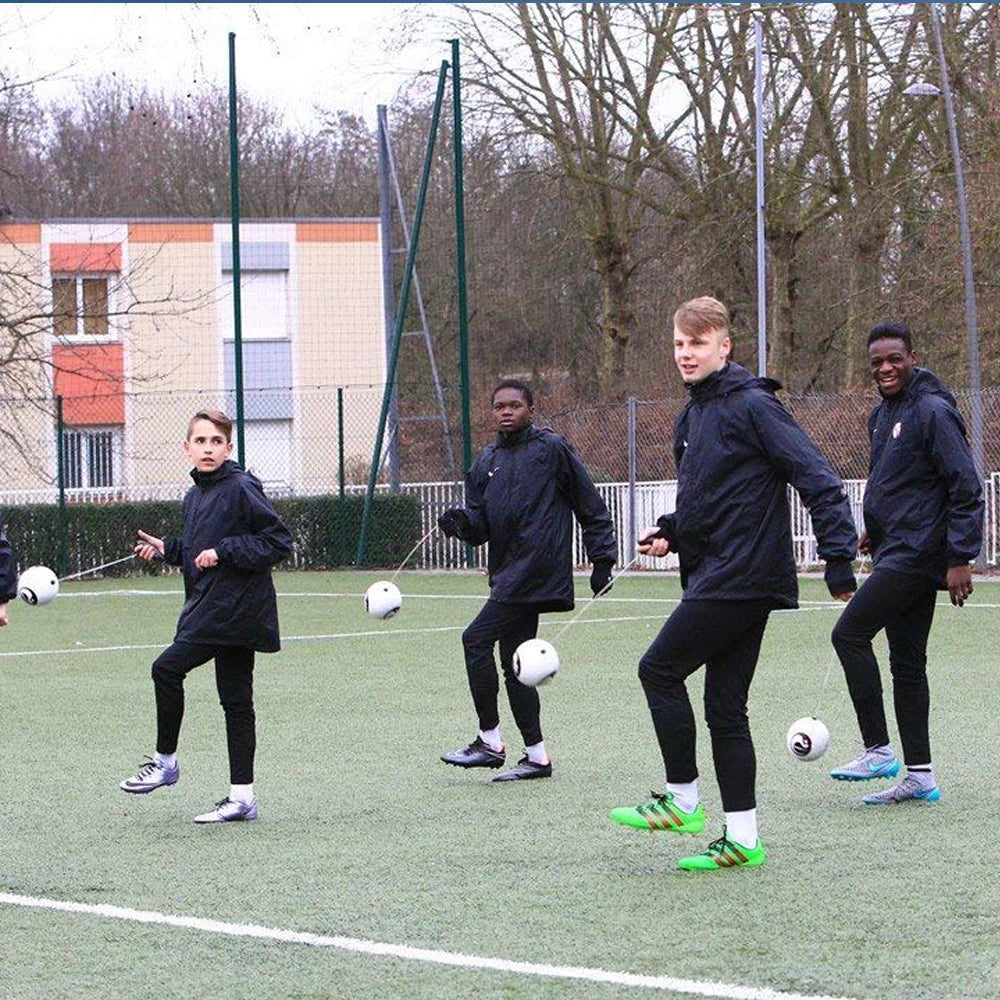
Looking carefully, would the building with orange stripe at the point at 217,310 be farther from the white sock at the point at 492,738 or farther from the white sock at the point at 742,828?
the white sock at the point at 742,828

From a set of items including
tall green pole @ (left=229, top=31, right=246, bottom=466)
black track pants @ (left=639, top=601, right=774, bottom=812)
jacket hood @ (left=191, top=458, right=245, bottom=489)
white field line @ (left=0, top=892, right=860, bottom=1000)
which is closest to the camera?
white field line @ (left=0, top=892, right=860, bottom=1000)

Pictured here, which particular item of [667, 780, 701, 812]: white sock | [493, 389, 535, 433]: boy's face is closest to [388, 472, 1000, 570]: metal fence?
[493, 389, 535, 433]: boy's face

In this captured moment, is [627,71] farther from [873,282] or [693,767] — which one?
[693,767]

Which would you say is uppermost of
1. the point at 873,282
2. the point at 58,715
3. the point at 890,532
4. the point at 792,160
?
the point at 792,160

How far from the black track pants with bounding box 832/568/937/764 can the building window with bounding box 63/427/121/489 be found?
2282cm

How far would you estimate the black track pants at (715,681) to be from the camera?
6.61 m

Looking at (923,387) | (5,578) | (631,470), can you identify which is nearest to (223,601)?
(5,578)

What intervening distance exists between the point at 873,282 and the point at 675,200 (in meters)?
5.08

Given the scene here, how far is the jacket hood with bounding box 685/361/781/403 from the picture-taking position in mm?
6699

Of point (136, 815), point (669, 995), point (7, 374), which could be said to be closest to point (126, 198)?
point (7, 374)

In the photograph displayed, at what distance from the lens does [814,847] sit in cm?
696

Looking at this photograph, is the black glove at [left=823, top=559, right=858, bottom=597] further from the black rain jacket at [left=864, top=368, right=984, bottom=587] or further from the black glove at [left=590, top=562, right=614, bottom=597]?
the black glove at [left=590, top=562, right=614, bottom=597]

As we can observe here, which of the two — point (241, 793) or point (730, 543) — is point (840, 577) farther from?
point (241, 793)

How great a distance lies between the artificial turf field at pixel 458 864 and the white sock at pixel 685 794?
198mm
